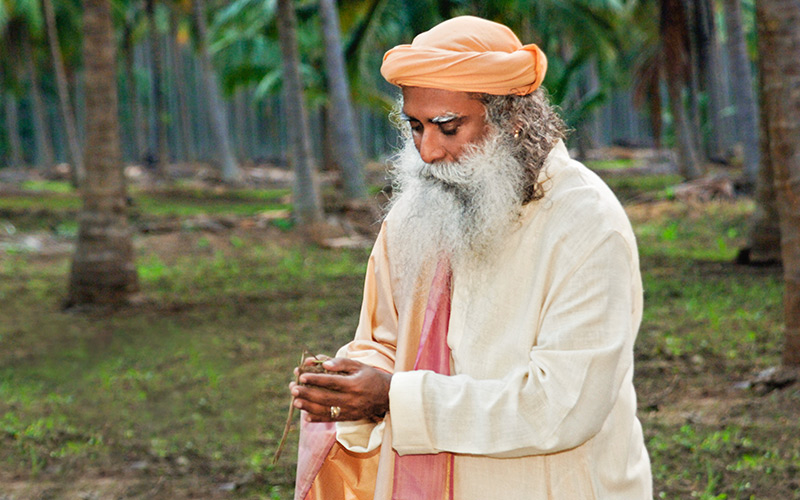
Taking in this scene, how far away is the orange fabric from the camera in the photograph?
7.15 ft

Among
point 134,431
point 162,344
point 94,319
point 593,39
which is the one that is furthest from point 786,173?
point 593,39

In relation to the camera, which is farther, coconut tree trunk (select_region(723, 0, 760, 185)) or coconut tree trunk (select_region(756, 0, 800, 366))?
coconut tree trunk (select_region(723, 0, 760, 185))

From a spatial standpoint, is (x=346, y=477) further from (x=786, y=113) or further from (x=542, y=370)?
A: (x=786, y=113)

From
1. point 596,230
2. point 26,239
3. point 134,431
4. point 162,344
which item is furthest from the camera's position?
point 26,239

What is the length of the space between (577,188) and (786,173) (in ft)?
12.7

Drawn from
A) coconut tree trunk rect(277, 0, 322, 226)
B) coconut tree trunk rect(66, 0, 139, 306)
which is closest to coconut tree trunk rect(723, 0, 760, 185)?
coconut tree trunk rect(277, 0, 322, 226)

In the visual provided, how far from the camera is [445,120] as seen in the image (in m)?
2.04

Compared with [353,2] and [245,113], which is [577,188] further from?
[245,113]

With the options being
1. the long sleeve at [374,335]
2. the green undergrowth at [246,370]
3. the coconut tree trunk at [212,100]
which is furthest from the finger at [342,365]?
the coconut tree trunk at [212,100]

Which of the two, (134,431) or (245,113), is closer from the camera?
(134,431)

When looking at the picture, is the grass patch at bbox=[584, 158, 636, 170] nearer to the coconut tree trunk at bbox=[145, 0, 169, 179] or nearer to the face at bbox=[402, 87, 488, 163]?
the coconut tree trunk at bbox=[145, 0, 169, 179]

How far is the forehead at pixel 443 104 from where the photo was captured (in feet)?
6.66

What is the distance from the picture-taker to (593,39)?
2070cm

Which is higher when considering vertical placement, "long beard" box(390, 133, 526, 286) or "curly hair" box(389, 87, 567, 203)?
"curly hair" box(389, 87, 567, 203)
